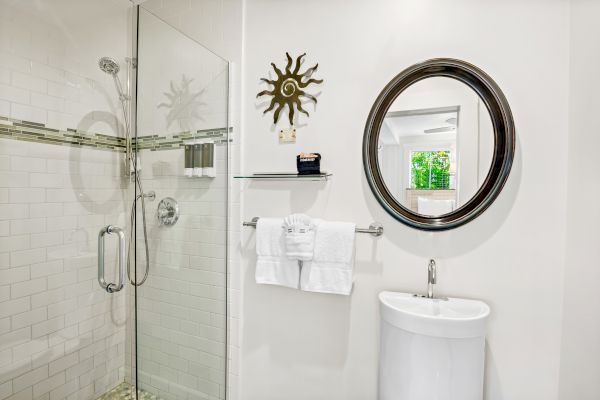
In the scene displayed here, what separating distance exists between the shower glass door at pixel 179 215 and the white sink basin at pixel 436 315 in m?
0.90

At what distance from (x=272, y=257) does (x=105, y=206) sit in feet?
3.14

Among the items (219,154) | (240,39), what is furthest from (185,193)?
(240,39)

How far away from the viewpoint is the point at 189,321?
1.49 meters

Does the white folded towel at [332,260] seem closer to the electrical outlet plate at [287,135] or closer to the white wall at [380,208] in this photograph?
the white wall at [380,208]

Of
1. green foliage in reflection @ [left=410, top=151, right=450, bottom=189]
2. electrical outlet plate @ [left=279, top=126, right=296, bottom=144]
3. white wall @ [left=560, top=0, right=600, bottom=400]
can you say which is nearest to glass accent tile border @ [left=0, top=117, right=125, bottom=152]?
electrical outlet plate @ [left=279, top=126, right=296, bottom=144]

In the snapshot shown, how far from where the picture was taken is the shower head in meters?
1.65

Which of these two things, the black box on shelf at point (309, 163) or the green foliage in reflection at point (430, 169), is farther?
the black box on shelf at point (309, 163)

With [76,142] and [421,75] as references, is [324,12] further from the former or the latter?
[76,142]

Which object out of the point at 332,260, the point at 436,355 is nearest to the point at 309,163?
the point at 332,260

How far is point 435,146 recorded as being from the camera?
131 cm

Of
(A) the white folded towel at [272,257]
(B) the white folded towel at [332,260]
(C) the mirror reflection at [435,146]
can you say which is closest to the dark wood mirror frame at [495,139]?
(C) the mirror reflection at [435,146]

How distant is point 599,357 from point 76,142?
2.25m

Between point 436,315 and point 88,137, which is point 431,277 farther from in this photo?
point 88,137

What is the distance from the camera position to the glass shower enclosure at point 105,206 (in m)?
1.30
